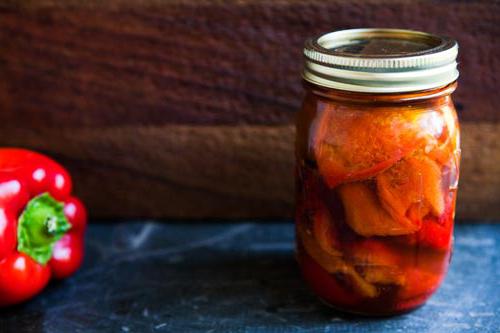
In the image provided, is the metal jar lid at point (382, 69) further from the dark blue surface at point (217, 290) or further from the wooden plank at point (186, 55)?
the dark blue surface at point (217, 290)

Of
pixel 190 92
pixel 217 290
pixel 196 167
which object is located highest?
pixel 190 92

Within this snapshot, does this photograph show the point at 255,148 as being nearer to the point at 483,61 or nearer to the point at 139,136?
the point at 139,136

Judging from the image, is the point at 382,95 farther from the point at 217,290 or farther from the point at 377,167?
the point at 217,290

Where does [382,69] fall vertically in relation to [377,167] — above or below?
above

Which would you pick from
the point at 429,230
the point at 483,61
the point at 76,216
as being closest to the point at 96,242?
the point at 76,216

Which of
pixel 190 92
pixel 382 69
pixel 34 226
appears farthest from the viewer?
pixel 190 92

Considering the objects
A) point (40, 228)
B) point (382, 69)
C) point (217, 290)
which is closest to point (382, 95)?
point (382, 69)

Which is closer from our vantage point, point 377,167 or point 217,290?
point 377,167
